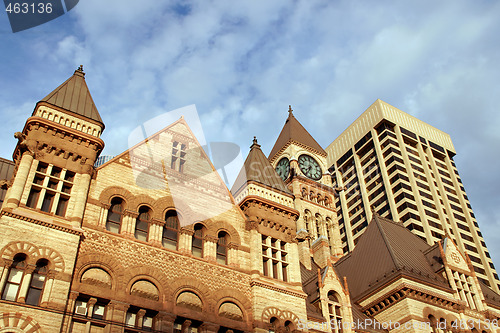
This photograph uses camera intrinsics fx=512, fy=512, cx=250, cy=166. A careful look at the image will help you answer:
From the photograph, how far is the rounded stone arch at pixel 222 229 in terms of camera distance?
87.1 feet

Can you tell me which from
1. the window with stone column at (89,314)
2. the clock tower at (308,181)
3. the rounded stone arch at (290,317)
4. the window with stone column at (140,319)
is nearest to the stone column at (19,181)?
the window with stone column at (89,314)

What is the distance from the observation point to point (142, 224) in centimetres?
2469

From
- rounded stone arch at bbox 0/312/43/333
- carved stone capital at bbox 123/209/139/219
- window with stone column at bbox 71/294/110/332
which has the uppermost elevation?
carved stone capital at bbox 123/209/139/219

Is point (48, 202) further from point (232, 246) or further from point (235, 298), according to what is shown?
point (235, 298)

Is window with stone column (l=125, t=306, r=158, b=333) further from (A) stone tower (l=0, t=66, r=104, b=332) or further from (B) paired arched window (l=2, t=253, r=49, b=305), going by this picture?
(B) paired arched window (l=2, t=253, r=49, b=305)

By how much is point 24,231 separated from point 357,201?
101m

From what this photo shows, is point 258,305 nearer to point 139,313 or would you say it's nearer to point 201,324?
point 201,324

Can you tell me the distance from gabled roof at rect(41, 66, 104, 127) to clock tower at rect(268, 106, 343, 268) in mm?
40287

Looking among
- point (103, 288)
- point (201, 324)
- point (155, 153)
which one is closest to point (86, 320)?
point (103, 288)

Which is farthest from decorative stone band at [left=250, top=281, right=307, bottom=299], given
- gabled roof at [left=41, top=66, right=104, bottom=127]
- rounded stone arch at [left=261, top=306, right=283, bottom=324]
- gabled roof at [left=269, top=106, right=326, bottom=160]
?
gabled roof at [left=269, top=106, right=326, bottom=160]

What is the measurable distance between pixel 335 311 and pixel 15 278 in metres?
18.4

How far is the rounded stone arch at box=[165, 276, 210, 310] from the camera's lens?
22.6 meters

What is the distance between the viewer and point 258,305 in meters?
24.8

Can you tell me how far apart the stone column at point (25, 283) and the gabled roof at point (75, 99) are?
865 cm
